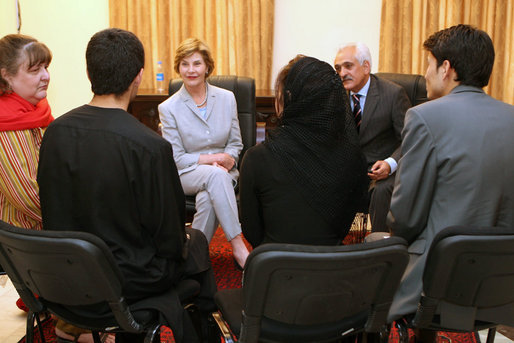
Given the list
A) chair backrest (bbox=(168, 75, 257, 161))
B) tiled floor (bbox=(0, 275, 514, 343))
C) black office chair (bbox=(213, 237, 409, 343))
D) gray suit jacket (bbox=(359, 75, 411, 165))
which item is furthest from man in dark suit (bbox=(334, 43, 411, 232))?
black office chair (bbox=(213, 237, 409, 343))

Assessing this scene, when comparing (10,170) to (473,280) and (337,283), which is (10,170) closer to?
(337,283)

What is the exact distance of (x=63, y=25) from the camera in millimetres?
4965

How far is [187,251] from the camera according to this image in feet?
Result: 6.13

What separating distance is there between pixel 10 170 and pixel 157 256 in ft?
2.77

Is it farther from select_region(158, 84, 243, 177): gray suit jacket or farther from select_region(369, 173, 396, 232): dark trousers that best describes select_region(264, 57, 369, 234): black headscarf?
select_region(158, 84, 243, 177): gray suit jacket

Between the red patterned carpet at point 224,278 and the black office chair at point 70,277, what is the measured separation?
848 mm

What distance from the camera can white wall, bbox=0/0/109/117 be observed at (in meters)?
4.92

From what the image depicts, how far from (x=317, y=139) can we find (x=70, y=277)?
87cm

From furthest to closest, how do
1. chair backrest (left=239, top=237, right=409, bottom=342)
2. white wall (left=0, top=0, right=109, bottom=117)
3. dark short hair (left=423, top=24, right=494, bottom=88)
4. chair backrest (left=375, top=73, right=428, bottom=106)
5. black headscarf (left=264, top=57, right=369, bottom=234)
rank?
white wall (left=0, top=0, right=109, bottom=117) < chair backrest (left=375, top=73, right=428, bottom=106) < dark short hair (left=423, top=24, right=494, bottom=88) < black headscarf (left=264, top=57, right=369, bottom=234) < chair backrest (left=239, top=237, right=409, bottom=342)

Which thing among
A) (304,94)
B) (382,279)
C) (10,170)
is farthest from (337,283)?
(10,170)

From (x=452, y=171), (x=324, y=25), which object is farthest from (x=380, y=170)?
(x=324, y=25)

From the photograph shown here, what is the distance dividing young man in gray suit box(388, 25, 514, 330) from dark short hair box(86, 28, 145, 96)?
3.15 ft

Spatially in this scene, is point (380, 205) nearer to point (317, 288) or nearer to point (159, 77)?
point (317, 288)

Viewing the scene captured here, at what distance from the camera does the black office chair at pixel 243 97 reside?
3.49m
